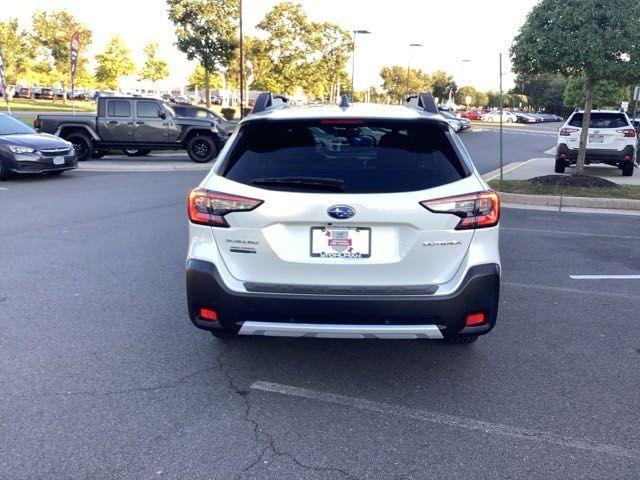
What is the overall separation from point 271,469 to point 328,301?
36.9 inches

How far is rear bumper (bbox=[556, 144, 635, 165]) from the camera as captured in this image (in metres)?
15.9

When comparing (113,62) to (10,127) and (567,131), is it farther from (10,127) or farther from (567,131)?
(567,131)

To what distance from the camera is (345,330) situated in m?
3.43

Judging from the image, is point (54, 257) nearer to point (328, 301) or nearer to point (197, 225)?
point (197, 225)

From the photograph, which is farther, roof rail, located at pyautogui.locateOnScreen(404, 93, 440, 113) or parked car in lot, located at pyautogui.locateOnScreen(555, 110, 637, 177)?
parked car in lot, located at pyautogui.locateOnScreen(555, 110, 637, 177)

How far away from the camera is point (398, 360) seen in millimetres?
4301

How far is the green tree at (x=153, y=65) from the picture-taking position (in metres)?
76.4

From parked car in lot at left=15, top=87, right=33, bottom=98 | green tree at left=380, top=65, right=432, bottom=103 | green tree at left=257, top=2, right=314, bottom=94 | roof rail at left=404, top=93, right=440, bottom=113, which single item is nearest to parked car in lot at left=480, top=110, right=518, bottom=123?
green tree at left=380, top=65, right=432, bottom=103

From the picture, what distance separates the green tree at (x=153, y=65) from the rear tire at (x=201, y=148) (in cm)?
6126

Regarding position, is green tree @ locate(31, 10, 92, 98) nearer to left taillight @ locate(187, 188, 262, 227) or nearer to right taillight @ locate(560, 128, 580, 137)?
right taillight @ locate(560, 128, 580, 137)

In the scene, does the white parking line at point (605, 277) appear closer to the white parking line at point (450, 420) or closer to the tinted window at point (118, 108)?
the white parking line at point (450, 420)

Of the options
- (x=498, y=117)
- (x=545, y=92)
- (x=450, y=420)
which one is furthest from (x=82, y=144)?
(x=545, y=92)

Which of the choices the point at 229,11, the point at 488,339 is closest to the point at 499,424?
the point at 488,339

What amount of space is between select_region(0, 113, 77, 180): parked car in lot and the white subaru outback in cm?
1172
